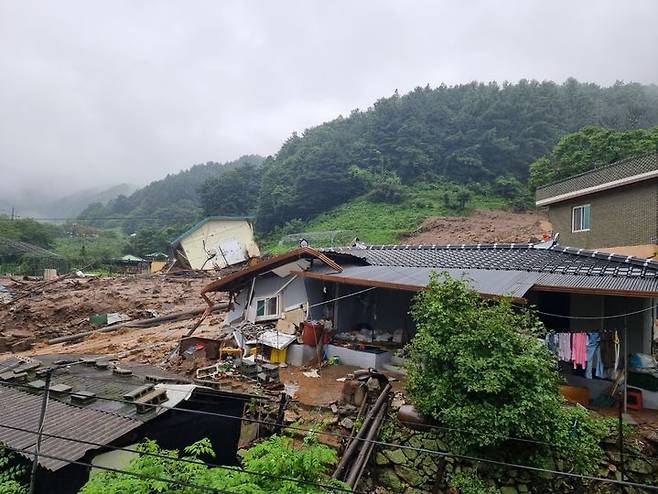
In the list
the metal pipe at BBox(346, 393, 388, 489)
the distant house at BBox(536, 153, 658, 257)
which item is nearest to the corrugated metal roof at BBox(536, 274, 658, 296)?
the metal pipe at BBox(346, 393, 388, 489)

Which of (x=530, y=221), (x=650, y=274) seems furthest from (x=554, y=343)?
(x=530, y=221)

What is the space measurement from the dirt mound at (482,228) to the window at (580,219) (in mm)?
12834

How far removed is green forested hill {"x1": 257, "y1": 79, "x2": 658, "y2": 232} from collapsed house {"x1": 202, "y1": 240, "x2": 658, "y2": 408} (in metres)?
41.2

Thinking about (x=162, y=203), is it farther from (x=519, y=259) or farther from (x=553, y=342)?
(x=553, y=342)

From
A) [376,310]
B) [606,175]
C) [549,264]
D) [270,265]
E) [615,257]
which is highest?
[606,175]

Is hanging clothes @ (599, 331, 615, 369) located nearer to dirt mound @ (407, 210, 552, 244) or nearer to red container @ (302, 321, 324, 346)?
red container @ (302, 321, 324, 346)

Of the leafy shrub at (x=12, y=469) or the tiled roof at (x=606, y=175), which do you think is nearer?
the leafy shrub at (x=12, y=469)

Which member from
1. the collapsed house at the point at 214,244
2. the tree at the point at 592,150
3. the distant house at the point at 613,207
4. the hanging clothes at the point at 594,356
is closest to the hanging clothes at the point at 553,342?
the hanging clothes at the point at 594,356

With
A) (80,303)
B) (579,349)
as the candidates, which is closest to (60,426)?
(579,349)

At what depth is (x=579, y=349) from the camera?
8875mm

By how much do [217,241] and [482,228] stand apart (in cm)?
2760

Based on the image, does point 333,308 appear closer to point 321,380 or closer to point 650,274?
point 321,380

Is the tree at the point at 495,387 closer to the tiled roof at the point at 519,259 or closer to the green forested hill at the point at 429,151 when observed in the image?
the tiled roof at the point at 519,259

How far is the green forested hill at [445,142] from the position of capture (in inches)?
2286
